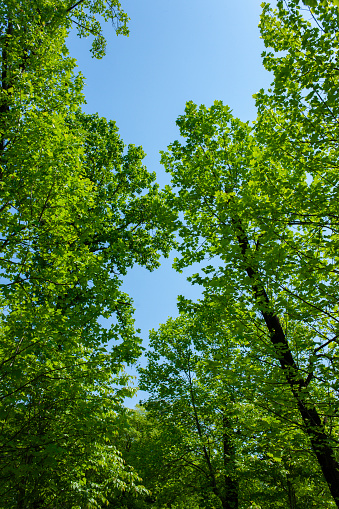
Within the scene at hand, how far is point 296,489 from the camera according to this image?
10.9 meters

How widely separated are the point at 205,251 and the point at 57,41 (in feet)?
21.8

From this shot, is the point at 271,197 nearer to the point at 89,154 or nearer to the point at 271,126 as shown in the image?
the point at 271,126

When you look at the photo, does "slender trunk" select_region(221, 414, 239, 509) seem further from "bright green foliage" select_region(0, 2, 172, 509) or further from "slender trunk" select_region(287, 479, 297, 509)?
"bright green foliage" select_region(0, 2, 172, 509)

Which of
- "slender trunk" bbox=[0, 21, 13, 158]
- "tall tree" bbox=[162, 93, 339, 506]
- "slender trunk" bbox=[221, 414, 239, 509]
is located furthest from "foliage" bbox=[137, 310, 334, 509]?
"slender trunk" bbox=[0, 21, 13, 158]

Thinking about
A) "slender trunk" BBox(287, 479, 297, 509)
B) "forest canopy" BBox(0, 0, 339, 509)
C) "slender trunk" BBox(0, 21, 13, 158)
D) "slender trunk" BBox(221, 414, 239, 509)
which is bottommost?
"slender trunk" BBox(287, 479, 297, 509)

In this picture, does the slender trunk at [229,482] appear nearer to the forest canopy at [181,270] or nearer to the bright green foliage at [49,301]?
the forest canopy at [181,270]

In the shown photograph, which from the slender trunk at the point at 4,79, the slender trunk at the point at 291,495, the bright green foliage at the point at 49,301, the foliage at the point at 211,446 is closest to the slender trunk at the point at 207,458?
the foliage at the point at 211,446

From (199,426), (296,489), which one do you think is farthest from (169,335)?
(296,489)

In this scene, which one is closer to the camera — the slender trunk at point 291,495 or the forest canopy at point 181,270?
the forest canopy at point 181,270

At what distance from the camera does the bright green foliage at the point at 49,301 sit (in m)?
4.34

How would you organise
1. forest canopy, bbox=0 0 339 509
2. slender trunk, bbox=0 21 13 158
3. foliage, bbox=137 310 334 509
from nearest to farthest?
forest canopy, bbox=0 0 339 509 < slender trunk, bbox=0 21 13 158 < foliage, bbox=137 310 334 509

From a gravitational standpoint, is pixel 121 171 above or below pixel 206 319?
above

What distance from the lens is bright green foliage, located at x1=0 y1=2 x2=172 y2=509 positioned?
171 inches

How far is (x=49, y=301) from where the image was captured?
522 centimetres
